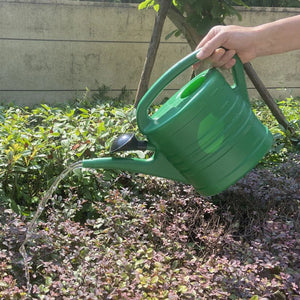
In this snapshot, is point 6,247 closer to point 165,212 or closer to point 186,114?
point 165,212

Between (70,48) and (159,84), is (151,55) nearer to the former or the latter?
(70,48)

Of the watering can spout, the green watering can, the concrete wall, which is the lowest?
the concrete wall

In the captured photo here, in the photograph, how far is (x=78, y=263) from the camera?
1.84m

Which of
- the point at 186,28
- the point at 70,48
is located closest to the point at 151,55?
the point at 186,28

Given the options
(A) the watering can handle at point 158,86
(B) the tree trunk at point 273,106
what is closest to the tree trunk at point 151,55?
(B) the tree trunk at point 273,106

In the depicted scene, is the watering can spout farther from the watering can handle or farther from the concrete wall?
the concrete wall

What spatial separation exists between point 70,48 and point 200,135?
13.9ft

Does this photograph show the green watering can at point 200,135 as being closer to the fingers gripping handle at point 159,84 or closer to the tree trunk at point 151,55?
the fingers gripping handle at point 159,84

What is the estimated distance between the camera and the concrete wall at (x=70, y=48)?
5.29 metres

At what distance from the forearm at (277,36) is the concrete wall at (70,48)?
4.00 m

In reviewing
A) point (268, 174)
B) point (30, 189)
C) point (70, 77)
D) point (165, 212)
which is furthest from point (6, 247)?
point (70, 77)

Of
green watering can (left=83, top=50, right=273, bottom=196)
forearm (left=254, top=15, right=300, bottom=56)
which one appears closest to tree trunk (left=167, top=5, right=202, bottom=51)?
forearm (left=254, top=15, right=300, bottom=56)

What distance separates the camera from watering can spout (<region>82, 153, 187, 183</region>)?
63.1 inches

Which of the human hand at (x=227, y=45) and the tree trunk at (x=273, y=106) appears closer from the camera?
the human hand at (x=227, y=45)
